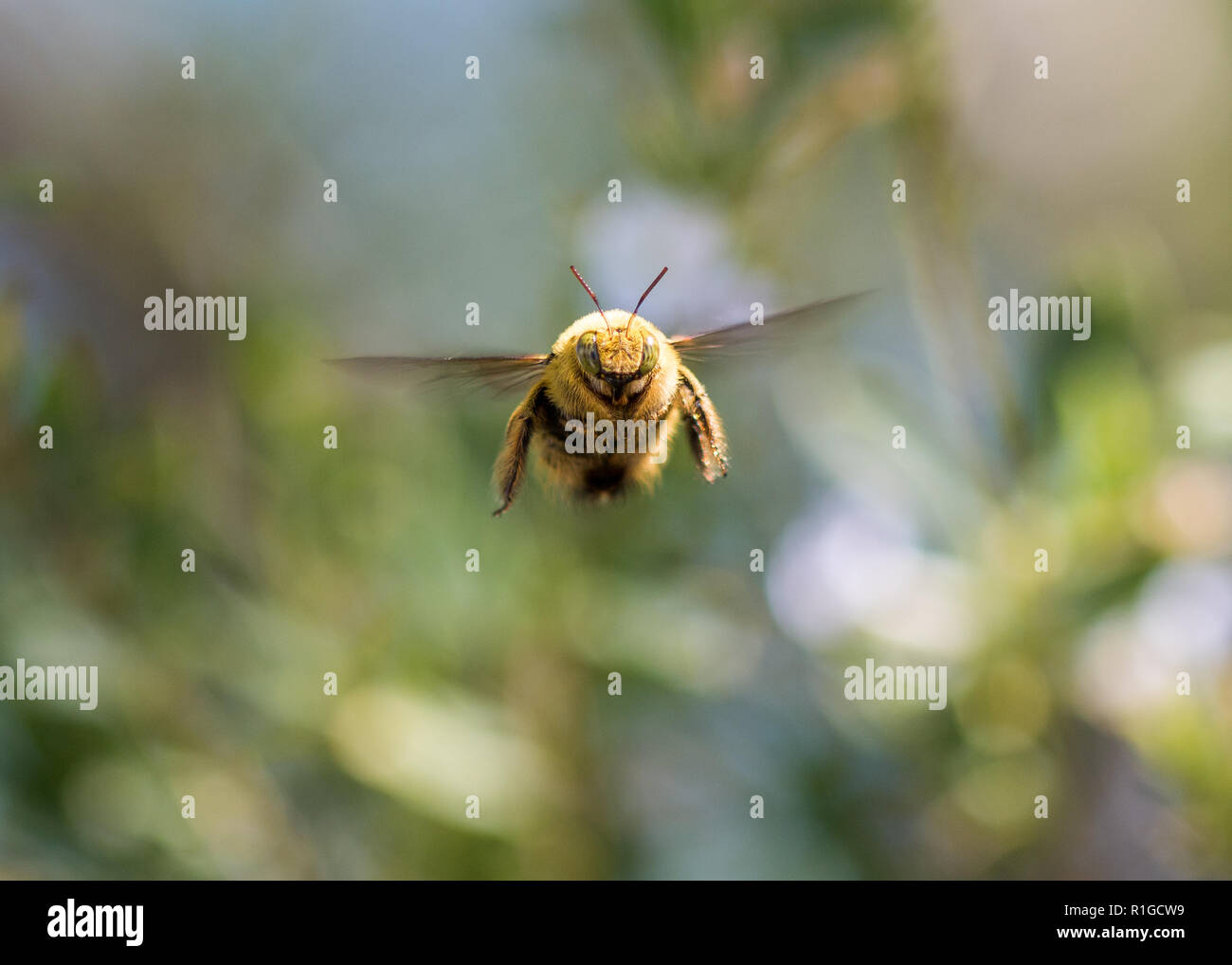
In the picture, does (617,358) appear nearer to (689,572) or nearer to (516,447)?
(516,447)

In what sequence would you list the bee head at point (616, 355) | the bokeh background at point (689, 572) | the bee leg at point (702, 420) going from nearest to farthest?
1. the bee head at point (616, 355)
2. the bee leg at point (702, 420)
3. the bokeh background at point (689, 572)

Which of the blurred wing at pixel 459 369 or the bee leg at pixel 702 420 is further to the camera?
the bee leg at pixel 702 420

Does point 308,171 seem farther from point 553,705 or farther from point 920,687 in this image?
point 920,687

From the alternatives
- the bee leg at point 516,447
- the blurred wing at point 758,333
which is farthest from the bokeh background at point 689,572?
the bee leg at point 516,447

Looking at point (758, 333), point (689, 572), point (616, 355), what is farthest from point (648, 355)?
point (689, 572)

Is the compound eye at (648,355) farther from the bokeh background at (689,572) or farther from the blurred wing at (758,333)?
the bokeh background at (689,572)

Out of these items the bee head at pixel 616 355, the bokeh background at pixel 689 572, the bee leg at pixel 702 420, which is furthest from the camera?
the bokeh background at pixel 689 572
